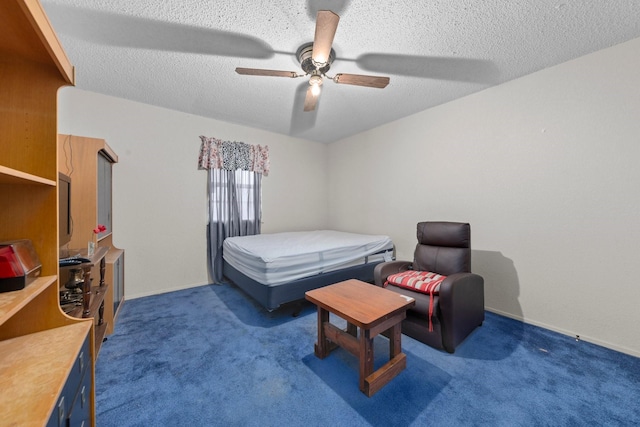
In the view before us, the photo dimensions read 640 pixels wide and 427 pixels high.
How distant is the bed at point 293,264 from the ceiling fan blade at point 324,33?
1818 mm

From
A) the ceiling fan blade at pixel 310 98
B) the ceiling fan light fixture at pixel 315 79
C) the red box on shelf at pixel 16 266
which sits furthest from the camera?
the ceiling fan blade at pixel 310 98

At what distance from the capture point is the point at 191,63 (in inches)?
90.9

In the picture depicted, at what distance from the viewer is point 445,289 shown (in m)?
1.95

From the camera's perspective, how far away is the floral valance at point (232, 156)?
3.64 metres

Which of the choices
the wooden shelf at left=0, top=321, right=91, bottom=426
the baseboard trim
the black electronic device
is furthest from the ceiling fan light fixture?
the baseboard trim

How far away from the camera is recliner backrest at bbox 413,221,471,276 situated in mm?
2432

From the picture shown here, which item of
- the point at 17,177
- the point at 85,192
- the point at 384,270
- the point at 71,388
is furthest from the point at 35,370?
the point at 384,270

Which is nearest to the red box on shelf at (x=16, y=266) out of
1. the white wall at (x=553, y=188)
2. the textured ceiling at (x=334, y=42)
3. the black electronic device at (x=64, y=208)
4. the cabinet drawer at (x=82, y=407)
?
the cabinet drawer at (x=82, y=407)

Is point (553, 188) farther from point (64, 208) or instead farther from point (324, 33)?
point (64, 208)

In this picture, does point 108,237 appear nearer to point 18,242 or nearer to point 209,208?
point 209,208

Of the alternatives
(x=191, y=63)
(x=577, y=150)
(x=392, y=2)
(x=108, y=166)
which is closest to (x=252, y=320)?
(x=108, y=166)

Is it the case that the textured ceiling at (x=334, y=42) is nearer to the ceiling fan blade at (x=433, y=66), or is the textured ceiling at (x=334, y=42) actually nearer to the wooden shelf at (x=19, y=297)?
the ceiling fan blade at (x=433, y=66)

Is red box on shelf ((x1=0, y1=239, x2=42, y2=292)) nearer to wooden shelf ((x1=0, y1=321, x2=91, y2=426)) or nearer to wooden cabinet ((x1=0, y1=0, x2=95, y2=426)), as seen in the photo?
wooden cabinet ((x1=0, y1=0, x2=95, y2=426))

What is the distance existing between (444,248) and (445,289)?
74 cm
